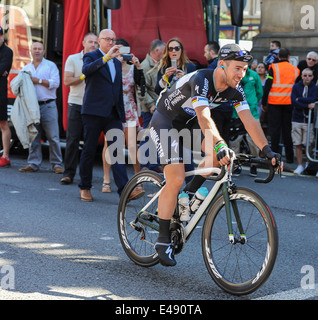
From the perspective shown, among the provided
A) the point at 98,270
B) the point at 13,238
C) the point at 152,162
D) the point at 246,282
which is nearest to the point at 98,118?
the point at 152,162

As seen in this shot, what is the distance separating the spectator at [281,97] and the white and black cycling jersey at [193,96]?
7.12 metres

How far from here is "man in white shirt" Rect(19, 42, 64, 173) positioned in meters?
10.6

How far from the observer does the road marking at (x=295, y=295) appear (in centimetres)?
478

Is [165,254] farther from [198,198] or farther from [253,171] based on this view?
[253,171]

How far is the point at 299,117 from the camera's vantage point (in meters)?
11.6

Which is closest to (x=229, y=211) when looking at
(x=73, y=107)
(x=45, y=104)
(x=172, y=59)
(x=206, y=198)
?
(x=206, y=198)

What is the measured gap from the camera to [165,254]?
17.1 feet


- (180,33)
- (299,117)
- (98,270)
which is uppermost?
(180,33)

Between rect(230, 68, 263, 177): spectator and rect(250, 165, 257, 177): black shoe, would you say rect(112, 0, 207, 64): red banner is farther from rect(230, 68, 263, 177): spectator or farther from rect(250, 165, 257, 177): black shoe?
rect(250, 165, 257, 177): black shoe

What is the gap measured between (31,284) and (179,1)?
7211 millimetres

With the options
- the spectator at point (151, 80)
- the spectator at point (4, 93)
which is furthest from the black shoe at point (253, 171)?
the spectator at point (4, 93)

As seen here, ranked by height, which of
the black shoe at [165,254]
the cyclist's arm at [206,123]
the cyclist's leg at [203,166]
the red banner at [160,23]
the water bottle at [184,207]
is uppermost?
the red banner at [160,23]

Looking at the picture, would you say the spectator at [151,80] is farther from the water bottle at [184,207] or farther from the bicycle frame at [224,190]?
the bicycle frame at [224,190]

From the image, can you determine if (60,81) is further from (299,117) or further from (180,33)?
(299,117)
